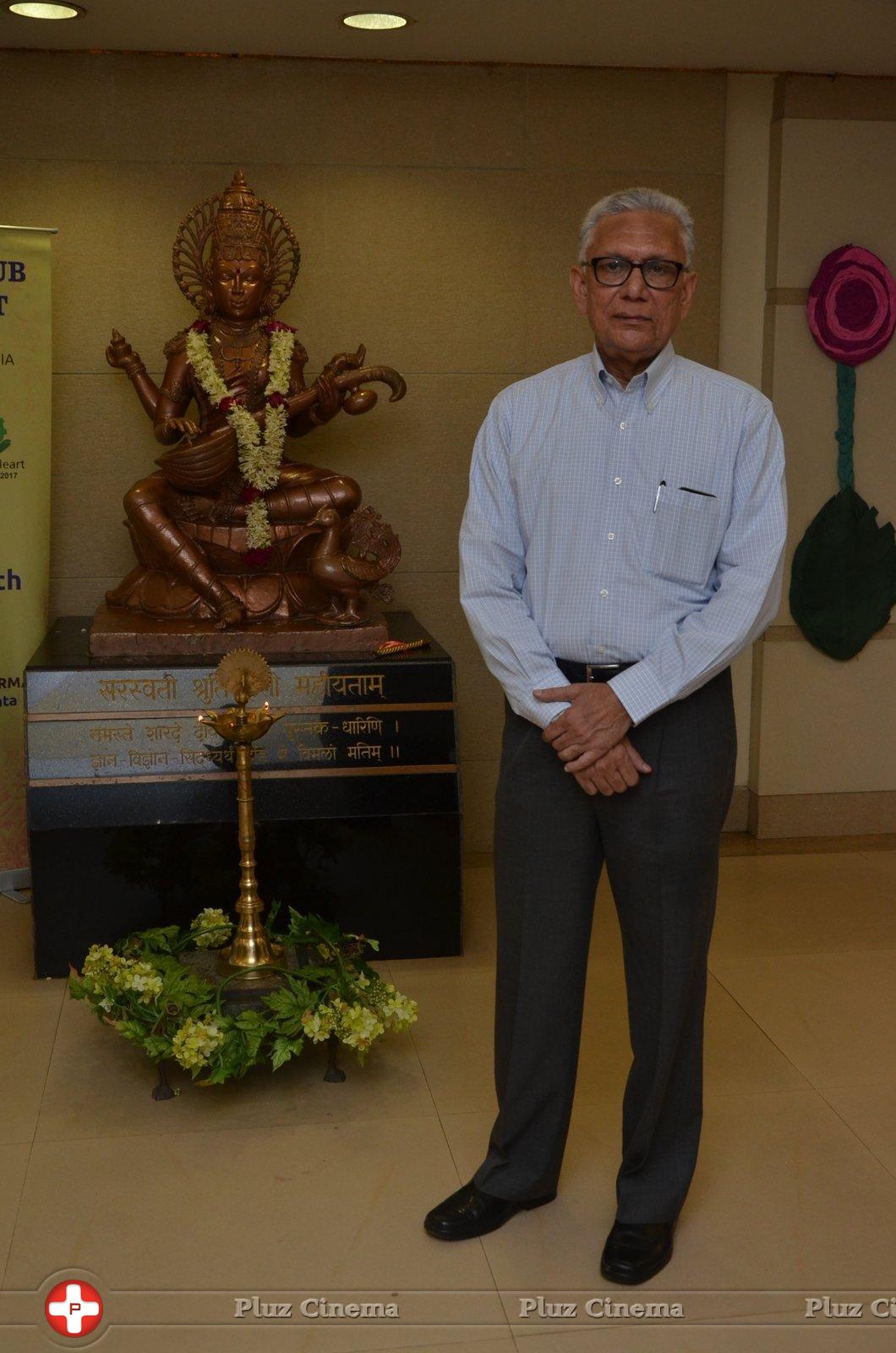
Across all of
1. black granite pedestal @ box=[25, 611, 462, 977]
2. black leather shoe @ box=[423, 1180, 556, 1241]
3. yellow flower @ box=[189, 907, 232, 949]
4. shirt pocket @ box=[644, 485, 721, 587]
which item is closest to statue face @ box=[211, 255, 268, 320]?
black granite pedestal @ box=[25, 611, 462, 977]

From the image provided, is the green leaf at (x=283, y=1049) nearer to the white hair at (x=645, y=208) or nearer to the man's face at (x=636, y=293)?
the man's face at (x=636, y=293)

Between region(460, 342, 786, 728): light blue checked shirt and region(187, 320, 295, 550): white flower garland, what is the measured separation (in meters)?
1.69

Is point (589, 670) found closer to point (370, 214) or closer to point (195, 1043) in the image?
point (195, 1043)

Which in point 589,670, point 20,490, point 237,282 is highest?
point 237,282

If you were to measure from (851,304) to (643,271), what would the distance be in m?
2.75

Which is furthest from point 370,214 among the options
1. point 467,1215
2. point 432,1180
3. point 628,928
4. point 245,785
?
point 467,1215

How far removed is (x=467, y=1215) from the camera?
2.46 metres

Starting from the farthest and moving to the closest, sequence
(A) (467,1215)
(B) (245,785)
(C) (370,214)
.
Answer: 1. (C) (370,214)
2. (B) (245,785)
3. (A) (467,1215)

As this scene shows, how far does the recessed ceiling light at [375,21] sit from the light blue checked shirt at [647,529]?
7.05ft

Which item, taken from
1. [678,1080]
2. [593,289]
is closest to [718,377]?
[593,289]

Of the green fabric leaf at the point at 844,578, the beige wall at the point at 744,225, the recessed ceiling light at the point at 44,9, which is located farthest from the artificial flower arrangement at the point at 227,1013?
the recessed ceiling light at the point at 44,9

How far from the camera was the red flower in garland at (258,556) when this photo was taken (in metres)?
3.96

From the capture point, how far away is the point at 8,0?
12.4ft

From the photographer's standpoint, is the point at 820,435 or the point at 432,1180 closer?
the point at 432,1180
